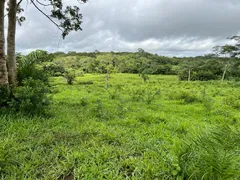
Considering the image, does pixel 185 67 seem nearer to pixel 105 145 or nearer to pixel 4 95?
pixel 4 95

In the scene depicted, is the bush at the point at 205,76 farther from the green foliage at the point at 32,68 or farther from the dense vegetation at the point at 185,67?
the green foliage at the point at 32,68

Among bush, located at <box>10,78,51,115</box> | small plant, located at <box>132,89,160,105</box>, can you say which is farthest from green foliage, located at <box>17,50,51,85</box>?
small plant, located at <box>132,89,160,105</box>

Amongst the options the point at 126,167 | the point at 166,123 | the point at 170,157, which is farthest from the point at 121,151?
the point at 166,123

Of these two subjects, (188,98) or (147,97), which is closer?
(147,97)

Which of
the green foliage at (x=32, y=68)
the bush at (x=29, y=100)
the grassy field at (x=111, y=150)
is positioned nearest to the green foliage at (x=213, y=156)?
the grassy field at (x=111, y=150)

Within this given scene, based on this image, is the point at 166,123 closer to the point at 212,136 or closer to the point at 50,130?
the point at 212,136

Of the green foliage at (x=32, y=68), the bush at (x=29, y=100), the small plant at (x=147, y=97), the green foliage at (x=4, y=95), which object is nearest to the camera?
the bush at (x=29, y=100)

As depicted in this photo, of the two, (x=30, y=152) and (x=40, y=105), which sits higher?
(x=40, y=105)

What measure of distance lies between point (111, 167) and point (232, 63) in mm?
37373

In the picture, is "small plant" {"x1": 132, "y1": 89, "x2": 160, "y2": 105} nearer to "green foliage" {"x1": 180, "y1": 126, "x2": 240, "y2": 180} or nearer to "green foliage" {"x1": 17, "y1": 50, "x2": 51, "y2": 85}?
"green foliage" {"x1": 17, "y1": 50, "x2": 51, "y2": 85}

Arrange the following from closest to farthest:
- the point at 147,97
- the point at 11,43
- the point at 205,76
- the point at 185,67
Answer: the point at 11,43 → the point at 147,97 → the point at 205,76 → the point at 185,67

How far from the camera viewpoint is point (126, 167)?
2.70 meters

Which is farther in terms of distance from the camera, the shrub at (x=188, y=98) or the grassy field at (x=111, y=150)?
the shrub at (x=188, y=98)

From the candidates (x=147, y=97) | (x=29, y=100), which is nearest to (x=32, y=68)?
(x=29, y=100)
